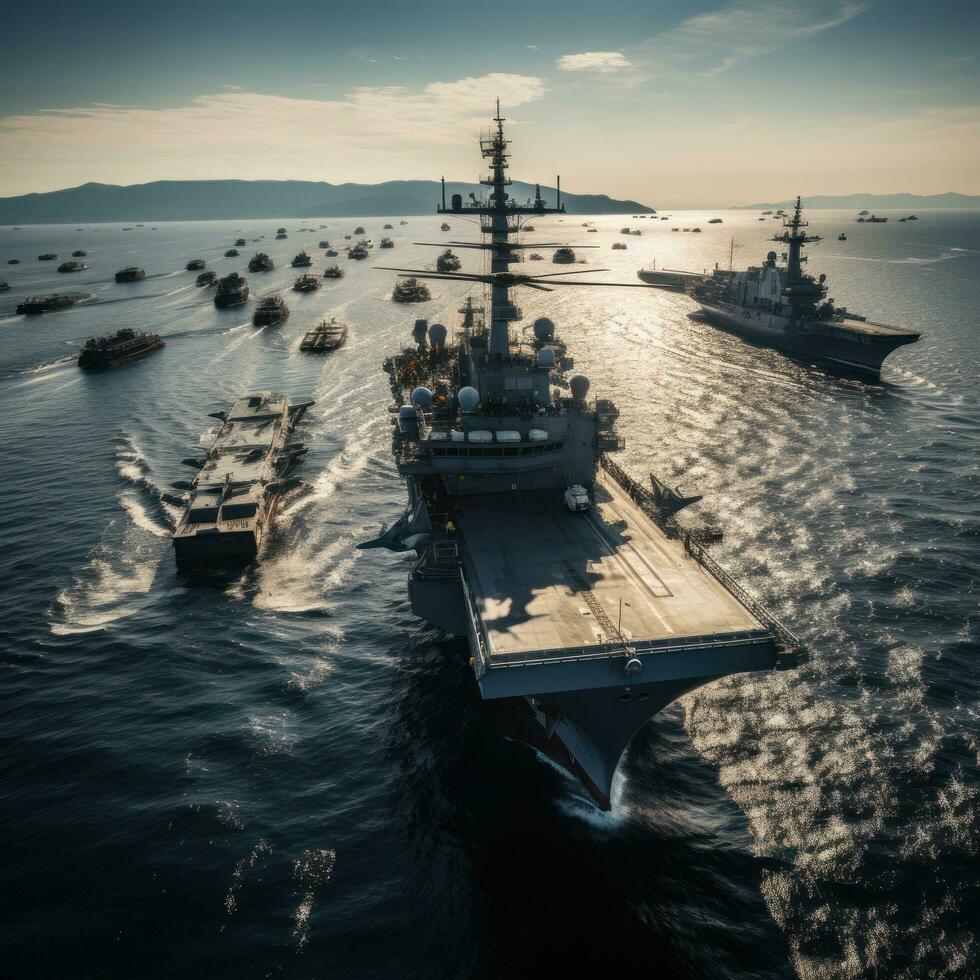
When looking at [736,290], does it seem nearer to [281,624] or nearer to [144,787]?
[281,624]

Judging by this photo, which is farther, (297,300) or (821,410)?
(297,300)

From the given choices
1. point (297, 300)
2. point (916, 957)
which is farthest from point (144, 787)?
point (297, 300)

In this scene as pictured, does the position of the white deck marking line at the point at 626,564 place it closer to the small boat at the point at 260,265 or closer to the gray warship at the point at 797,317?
the gray warship at the point at 797,317

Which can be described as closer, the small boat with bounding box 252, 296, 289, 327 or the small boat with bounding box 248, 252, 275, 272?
the small boat with bounding box 252, 296, 289, 327

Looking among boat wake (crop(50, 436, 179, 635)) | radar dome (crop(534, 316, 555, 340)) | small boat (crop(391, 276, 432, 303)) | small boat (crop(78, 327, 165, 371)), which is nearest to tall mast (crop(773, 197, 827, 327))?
small boat (crop(391, 276, 432, 303))

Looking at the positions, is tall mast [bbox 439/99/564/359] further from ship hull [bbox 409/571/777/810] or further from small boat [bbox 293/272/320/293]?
small boat [bbox 293/272/320/293]

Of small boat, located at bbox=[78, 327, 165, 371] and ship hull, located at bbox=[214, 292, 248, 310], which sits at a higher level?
ship hull, located at bbox=[214, 292, 248, 310]
